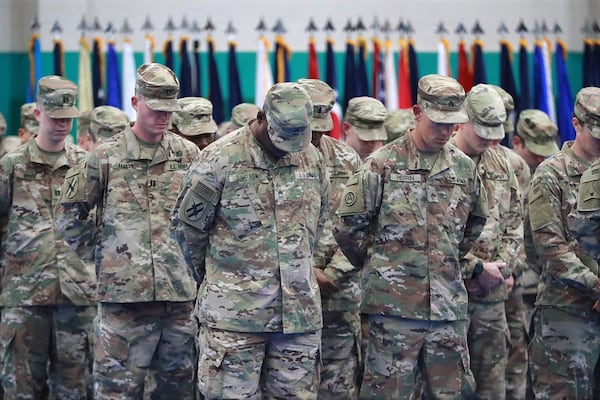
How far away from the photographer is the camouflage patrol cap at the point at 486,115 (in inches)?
237

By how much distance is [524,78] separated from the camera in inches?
477

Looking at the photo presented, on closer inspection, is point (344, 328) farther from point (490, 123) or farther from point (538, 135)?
point (538, 135)

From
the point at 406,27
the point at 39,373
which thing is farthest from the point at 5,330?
the point at 406,27

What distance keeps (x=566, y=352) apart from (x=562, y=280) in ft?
1.27

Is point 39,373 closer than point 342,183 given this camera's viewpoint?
No

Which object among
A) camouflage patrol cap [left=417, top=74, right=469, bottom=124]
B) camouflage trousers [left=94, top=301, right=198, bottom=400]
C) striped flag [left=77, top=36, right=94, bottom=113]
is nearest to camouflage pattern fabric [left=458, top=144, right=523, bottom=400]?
camouflage patrol cap [left=417, top=74, right=469, bottom=124]

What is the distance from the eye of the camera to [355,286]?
247 inches

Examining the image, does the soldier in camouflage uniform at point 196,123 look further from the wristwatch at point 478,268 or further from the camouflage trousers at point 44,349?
the wristwatch at point 478,268

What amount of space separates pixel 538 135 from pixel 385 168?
2591 millimetres

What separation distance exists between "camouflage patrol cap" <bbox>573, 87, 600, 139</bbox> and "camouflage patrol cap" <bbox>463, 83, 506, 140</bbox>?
0.40m

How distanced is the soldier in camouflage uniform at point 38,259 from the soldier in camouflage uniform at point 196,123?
0.67 meters

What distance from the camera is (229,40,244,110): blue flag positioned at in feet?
38.8

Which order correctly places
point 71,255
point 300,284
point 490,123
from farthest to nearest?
point 71,255
point 490,123
point 300,284

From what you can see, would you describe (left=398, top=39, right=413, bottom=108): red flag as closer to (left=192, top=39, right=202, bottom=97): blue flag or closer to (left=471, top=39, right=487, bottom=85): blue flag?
(left=471, top=39, right=487, bottom=85): blue flag
